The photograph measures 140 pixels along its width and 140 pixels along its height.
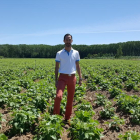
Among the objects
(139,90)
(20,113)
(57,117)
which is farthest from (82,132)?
(139,90)

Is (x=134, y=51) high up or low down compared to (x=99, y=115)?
up

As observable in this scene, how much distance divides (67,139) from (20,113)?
124 cm

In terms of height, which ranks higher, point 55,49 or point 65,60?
point 55,49

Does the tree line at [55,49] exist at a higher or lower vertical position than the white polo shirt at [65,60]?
higher

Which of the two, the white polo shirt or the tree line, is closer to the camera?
the white polo shirt

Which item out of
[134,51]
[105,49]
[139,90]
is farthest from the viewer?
[105,49]

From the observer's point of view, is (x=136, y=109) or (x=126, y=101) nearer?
(x=136, y=109)

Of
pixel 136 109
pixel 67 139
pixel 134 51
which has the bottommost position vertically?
pixel 67 139

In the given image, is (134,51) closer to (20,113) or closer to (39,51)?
(39,51)

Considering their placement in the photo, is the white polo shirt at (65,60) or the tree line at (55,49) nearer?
the white polo shirt at (65,60)

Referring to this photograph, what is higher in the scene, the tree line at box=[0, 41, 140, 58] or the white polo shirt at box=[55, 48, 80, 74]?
the tree line at box=[0, 41, 140, 58]

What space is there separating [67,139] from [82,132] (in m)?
0.87

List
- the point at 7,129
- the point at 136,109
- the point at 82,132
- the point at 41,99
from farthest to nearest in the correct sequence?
the point at 41,99 < the point at 136,109 < the point at 7,129 < the point at 82,132

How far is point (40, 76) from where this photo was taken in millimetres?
12383
